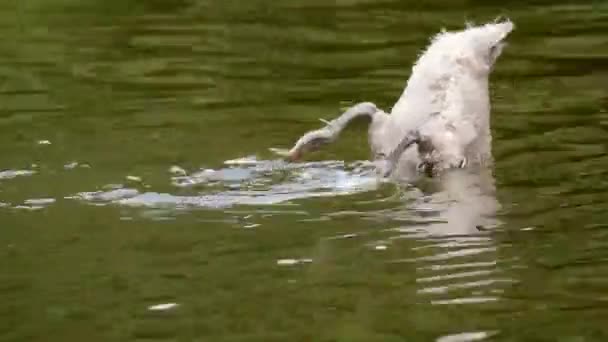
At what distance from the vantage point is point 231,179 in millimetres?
9969

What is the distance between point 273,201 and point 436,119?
1152mm

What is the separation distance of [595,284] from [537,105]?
15.9 ft

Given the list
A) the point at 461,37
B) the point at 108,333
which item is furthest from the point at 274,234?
the point at 461,37

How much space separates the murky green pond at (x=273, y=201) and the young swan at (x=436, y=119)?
201 millimetres

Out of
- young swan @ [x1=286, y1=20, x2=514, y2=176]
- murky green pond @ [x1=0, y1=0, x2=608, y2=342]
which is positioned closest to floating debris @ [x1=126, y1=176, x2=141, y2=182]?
murky green pond @ [x1=0, y1=0, x2=608, y2=342]

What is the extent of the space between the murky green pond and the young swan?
0.20 metres

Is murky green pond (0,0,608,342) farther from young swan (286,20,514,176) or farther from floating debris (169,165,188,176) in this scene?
young swan (286,20,514,176)

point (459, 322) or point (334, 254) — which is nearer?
point (459, 322)

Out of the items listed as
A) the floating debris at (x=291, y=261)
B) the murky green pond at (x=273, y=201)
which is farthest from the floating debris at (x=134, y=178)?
the floating debris at (x=291, y=261)

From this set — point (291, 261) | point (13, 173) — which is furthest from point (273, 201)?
point (13, 173)

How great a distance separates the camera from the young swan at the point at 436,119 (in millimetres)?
9531

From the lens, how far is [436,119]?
9625mm

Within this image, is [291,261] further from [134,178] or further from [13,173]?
[13,173]

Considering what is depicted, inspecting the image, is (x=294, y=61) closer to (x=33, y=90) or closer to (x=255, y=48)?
(x=255, y=48)
